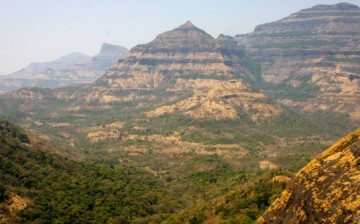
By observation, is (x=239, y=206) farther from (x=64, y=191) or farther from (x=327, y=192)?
(x=327, y=192)

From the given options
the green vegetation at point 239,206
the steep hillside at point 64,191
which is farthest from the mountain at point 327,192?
the steep hillside at point 64,191

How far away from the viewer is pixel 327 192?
808 inches

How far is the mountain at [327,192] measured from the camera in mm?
19125

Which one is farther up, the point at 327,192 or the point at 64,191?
the point at 327,192

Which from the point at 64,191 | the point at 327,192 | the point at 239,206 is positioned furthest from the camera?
the point at 64,191

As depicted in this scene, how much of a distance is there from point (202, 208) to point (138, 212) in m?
18.0

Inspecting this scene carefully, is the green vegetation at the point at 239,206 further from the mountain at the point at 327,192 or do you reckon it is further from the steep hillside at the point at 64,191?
the mountain at the point at 327,192

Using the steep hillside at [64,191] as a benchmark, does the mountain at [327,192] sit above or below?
above

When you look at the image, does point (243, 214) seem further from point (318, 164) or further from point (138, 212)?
point (318, 164)

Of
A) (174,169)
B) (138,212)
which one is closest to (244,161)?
(174,169)

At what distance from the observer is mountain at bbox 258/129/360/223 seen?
19125 mm

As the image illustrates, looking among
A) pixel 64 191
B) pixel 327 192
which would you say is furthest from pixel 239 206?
pixel 327 192

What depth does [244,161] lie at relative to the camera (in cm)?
18912

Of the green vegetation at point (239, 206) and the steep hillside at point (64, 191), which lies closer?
the green vegetation at point (239, 206)
